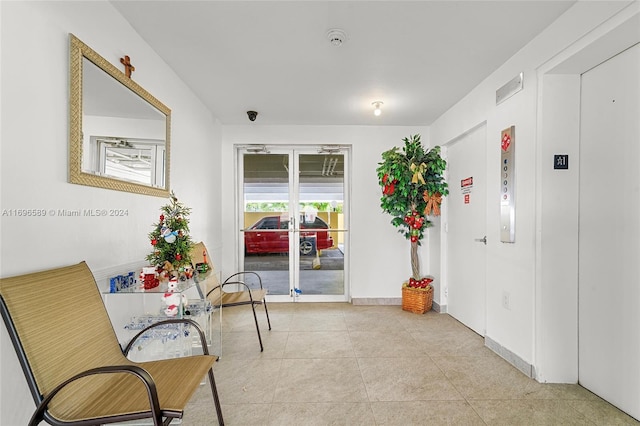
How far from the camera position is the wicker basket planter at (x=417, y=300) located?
13.7ft

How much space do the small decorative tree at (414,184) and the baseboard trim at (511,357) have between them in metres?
1.47

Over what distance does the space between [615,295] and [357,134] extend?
338 cm

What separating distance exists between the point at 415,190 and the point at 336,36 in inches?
88.0

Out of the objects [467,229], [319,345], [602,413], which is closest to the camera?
[602,413]

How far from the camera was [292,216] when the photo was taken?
4.84m

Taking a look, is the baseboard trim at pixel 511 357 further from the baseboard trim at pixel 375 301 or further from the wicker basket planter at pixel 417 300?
the baseboard trim at pixel 375 301

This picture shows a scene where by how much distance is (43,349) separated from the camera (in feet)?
4.26

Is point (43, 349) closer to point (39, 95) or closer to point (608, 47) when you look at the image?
point (39, 95)

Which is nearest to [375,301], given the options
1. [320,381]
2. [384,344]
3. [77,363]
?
[384,344]

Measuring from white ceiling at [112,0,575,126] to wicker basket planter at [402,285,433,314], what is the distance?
2325 millimetres

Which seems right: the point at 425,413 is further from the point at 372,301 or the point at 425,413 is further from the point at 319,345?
the point at 372,301

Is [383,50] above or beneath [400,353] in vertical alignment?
above

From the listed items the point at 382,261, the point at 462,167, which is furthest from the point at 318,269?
the point at 462,167

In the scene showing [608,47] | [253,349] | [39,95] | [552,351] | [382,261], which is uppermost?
[608,47]
